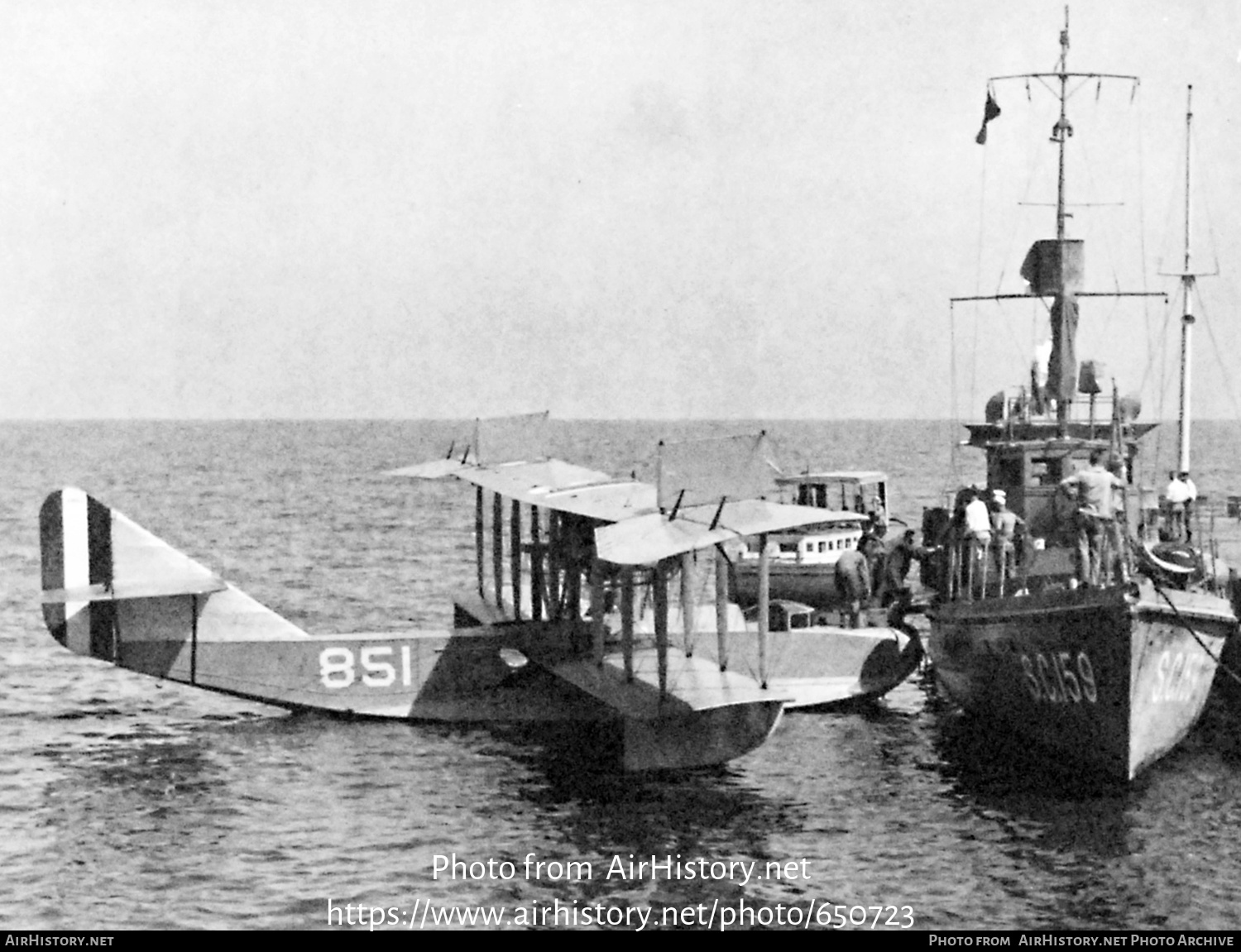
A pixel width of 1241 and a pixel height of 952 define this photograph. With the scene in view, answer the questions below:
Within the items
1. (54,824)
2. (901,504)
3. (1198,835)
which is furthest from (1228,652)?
(901,504)

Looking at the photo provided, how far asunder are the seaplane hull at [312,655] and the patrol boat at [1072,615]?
4402 mm

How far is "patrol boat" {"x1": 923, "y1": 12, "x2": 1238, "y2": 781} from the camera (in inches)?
860

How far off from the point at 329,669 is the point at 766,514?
8.42 metres

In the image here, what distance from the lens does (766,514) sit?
21.7 m

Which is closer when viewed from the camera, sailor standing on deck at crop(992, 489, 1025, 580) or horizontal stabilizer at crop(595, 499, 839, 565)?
horizontal stabilizer at crop(595, 499, 839, 565)

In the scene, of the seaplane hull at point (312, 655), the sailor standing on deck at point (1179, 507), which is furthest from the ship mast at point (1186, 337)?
the seaplane hull at point (312, 655)

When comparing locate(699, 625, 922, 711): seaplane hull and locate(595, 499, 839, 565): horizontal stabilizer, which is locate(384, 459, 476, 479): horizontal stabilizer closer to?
locate(699, 625, 922, 711): seaplane hull

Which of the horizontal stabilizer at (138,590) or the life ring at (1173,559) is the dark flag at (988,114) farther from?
the horizontal stabilizer at (138,590)

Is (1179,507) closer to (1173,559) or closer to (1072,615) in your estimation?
(1173,559)

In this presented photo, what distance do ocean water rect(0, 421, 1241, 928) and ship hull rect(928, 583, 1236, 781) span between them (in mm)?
607

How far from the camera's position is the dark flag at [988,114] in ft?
109

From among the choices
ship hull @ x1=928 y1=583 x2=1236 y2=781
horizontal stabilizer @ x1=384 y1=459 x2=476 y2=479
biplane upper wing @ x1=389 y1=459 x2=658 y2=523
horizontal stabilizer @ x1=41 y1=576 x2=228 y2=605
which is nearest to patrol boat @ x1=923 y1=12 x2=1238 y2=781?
ship hull @ x1=928 y1=583 x2=1236 y2=781

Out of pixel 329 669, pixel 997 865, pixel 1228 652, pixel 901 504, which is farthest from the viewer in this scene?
pixel 901 504
